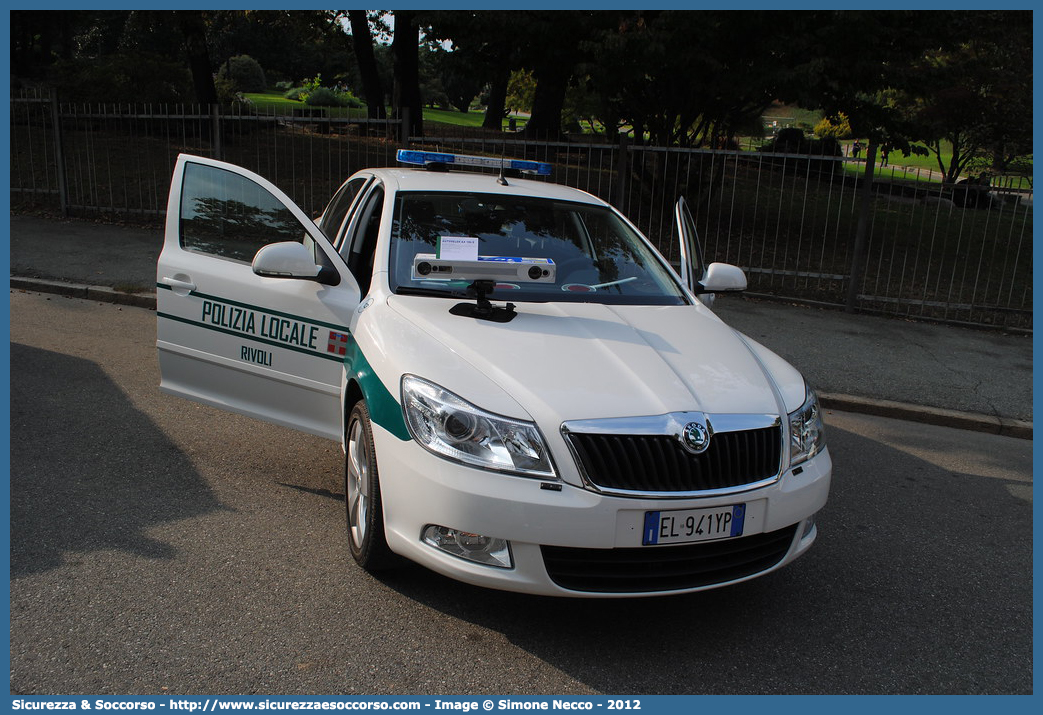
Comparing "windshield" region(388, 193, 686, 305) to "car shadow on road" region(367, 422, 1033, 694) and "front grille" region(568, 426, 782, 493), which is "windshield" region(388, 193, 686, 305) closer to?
"front grille" region(568, 426, 782, 493)

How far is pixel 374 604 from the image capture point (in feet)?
11.8

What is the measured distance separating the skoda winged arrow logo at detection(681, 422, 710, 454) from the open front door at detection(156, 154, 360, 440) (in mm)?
1810

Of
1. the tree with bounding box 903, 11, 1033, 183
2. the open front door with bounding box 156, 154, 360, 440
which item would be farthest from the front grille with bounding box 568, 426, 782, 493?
the tree with bounding box 903, 11, 1033, 183

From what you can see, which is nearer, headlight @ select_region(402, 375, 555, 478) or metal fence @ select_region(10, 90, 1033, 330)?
headlight @ select_region(402, 375, 555, 478)

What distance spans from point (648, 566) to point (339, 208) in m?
3.37

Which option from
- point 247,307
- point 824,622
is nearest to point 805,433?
point 824,622

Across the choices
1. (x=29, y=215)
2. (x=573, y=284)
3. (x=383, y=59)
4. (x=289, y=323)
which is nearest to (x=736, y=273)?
(x=573, y=284)

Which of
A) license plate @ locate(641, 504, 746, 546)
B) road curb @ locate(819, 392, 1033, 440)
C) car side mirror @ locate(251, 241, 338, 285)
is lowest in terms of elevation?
road curb @ locate(819, 392, 1033, 440)

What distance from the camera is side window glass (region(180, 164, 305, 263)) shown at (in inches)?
194

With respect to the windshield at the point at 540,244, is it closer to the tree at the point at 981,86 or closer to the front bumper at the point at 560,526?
the front bumper at the point at 560,526

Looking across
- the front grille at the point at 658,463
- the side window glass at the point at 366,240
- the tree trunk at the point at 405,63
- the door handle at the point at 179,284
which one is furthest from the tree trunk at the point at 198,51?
the front grille at the point at 658,463

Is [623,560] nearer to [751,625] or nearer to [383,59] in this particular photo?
[751,625]

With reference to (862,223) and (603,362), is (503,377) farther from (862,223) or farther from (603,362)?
(862,223)

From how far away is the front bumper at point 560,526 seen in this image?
122 inches
